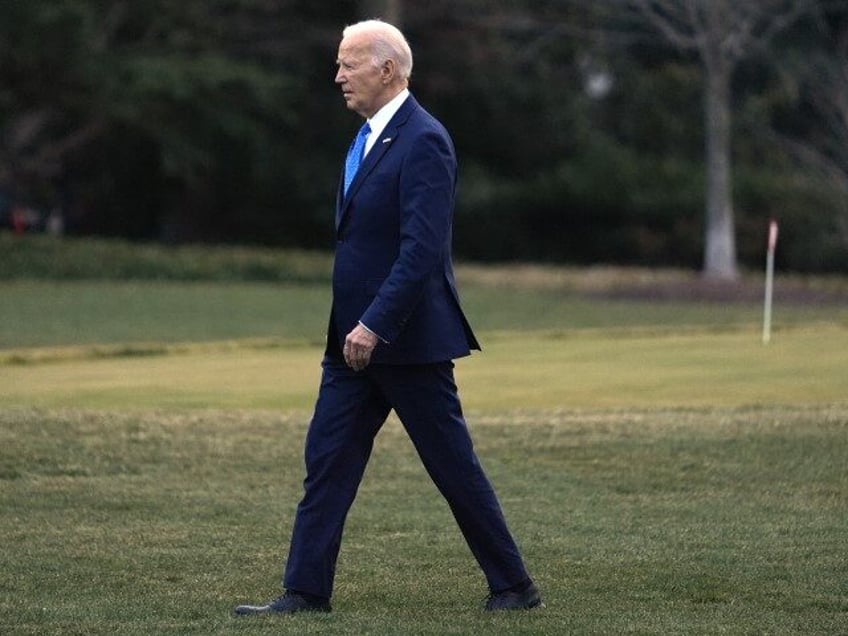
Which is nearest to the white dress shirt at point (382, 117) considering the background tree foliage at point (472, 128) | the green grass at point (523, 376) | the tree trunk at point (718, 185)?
the green grass at point (523, 376)

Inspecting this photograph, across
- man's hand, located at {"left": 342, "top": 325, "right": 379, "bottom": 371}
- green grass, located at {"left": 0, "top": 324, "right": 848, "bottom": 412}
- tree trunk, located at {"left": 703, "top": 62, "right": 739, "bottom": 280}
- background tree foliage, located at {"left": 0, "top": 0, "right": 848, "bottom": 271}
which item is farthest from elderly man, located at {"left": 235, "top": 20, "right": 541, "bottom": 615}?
background tree foliage, located at {"left": 0, "top": 0, "right": 848, "bottom": 271}

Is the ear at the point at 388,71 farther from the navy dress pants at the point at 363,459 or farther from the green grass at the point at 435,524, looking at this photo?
the green grass at the point at 435,524

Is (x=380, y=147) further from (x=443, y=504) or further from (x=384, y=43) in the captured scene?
(x=443, y=504)

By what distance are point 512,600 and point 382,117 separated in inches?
65.8

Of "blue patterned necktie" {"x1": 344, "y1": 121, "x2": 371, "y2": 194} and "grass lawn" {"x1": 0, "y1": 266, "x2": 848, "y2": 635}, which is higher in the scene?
"blue patterned necktie" {"x1": 344, "y1": 121, "x2": 371, "y2": 194}

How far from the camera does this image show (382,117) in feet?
21.6

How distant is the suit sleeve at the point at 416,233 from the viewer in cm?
633

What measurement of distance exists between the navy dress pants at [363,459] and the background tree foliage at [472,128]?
1052 inches

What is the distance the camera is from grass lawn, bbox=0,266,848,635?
6.69 meters

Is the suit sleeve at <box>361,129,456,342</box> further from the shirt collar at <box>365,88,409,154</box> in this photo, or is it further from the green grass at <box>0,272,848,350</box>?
the green grass at <box>0,272,848,350</box>

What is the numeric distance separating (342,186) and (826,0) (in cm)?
2820

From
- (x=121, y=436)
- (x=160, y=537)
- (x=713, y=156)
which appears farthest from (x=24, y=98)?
A: (x=160, y=537)

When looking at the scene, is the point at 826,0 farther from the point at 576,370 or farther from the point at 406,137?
the point at 406,137

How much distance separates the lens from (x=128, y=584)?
7.06m
